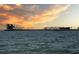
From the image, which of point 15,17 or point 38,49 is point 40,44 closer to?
point 38,49

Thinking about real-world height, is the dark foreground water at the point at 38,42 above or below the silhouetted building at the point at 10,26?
below

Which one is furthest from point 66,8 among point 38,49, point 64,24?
point 38,49

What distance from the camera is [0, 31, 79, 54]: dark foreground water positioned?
7.38 meters

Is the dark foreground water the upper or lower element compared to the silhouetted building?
lower

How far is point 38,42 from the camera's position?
7.40 m

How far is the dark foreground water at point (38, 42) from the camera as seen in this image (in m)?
7.38

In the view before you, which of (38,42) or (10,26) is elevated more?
(10,26)

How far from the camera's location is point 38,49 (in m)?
7.39

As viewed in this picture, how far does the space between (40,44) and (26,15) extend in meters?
0.47

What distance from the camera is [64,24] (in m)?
7.37

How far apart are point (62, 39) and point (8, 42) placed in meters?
0.79

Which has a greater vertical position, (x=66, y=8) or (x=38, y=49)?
(x=66, y=8)
